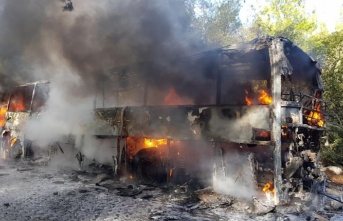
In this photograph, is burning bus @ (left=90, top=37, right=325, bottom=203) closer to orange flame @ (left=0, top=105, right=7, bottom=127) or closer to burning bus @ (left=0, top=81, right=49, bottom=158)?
burning bus @ (left=0, top=81, right=49, bottom=158)

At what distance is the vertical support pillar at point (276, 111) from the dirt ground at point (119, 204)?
0.47 metres

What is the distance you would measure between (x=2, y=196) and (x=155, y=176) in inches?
135

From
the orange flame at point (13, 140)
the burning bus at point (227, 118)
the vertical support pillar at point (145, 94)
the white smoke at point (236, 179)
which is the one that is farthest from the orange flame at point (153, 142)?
the orange flame at point (13, 140)

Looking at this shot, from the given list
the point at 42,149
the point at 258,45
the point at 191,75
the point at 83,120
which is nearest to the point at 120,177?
the point at 83,120

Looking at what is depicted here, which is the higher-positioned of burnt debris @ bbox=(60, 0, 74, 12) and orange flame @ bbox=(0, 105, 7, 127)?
burnt debris @ bbox=(60, 0, 74, 12)

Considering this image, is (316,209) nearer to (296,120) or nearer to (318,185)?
(318,185)

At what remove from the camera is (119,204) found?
546cm

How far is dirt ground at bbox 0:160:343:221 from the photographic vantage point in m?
4.78

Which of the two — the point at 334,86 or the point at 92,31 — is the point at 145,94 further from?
the point at 334,86

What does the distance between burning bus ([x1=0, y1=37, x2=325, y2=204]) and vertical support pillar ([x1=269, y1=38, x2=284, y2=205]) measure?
0.06 ft

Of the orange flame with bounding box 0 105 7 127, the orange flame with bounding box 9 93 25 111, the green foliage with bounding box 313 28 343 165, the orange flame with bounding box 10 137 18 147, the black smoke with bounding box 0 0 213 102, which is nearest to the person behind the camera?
the black smoke with bounding box 0 0 213 102

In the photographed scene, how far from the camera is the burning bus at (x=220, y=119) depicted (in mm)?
5387

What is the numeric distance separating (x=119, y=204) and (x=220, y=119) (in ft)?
8.81

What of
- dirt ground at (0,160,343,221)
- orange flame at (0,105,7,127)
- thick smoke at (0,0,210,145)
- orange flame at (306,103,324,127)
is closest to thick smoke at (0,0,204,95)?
thick smoke at (0,0,210,145)
